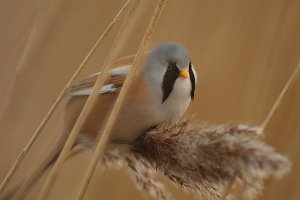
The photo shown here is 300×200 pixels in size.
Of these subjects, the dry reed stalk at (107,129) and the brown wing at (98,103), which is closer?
the dry reed stalk at (107,129)

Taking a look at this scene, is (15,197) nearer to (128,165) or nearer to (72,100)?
(128,165)

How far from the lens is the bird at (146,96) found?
1512 millimetres

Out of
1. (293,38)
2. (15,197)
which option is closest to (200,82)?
(293,38)

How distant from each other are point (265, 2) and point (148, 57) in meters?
0.49

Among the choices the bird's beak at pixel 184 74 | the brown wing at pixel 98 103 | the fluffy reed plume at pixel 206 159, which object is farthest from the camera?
the brown wing at pixel 98 103

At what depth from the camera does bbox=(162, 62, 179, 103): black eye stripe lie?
60.0 inches

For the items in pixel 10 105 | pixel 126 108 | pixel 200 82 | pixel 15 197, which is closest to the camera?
pixel 15 197

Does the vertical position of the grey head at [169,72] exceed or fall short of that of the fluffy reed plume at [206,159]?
it exceeds it

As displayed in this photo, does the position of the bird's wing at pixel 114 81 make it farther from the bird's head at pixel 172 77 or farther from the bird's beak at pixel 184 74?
the bird's beak at pixel 184 74

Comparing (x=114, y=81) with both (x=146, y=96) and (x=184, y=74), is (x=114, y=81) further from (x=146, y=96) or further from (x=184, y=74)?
(x=184, y=74)

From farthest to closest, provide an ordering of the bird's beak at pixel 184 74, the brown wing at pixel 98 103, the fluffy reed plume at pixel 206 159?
1. the brown wing at pixel 98 103
2. the bird's beak at pixel 184 74
3. the fluffy reed plume at pixel 206 159

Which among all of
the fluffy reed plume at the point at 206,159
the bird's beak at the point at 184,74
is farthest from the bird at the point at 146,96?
the fluffy reed plume at the point at 206,159

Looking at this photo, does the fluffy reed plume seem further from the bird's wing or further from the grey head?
the bird's wing

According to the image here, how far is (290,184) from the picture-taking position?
1719mm
